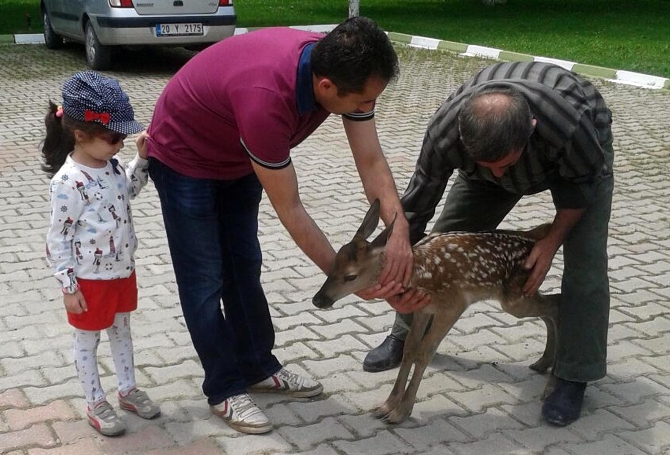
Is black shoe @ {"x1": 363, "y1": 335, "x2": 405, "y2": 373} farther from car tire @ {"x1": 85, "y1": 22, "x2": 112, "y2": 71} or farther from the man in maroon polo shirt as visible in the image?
car tire @ {"x1": 85, "y1": 22, "x2": 112, "y2": 71}

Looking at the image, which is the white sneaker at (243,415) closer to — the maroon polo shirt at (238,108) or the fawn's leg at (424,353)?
the fawn's leg at (424,353)

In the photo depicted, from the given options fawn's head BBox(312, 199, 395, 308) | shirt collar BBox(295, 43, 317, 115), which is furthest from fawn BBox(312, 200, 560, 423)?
shirt collar BBox(295, 43, 317, 115)

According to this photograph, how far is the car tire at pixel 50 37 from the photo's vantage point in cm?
1664

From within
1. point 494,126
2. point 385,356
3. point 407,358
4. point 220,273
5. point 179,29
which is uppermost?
point 494,126

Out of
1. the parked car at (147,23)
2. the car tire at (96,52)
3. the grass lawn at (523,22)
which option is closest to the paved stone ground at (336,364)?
the parked car at (147,23)

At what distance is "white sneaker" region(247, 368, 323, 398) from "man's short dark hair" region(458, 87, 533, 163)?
4.71 feet

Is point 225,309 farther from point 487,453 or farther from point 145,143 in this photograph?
point 487,453

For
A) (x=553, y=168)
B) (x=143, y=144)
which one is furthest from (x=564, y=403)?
(x=143, y=144)

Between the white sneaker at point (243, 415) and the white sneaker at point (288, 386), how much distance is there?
269 millimetres

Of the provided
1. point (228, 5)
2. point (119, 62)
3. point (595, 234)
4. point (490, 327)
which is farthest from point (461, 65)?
point (595, 234)

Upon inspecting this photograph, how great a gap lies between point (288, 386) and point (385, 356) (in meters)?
0.60

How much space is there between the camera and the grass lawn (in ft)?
52.1

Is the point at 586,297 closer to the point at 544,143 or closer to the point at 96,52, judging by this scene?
the point at 544,143

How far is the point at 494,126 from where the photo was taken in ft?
11.5
